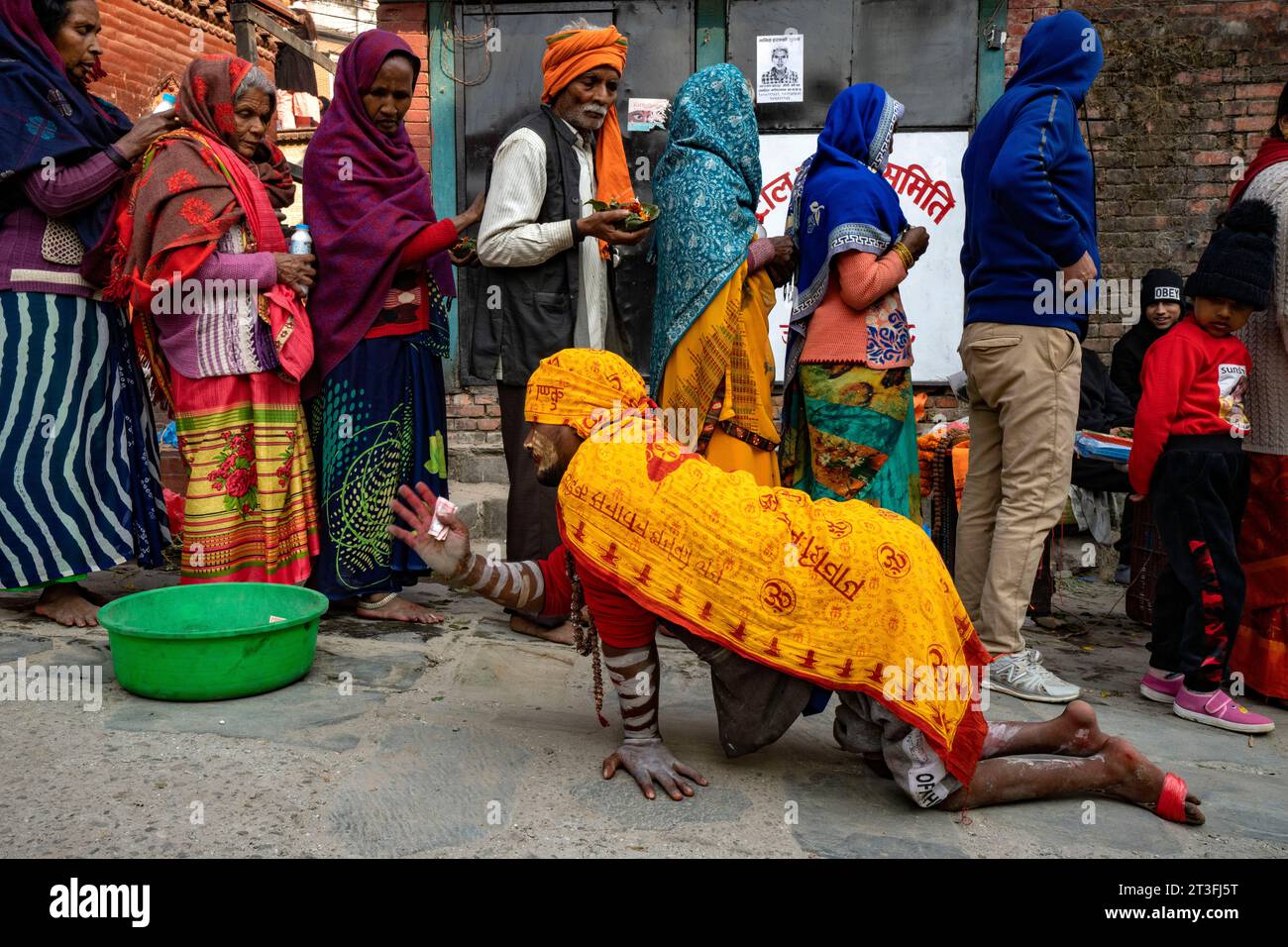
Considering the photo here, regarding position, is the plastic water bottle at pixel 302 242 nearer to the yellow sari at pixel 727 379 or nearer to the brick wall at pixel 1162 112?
the yellow sari at pixel 727 379

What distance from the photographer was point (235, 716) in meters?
2.80

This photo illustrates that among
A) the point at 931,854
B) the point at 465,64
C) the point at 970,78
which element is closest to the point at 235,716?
the point at 931,854

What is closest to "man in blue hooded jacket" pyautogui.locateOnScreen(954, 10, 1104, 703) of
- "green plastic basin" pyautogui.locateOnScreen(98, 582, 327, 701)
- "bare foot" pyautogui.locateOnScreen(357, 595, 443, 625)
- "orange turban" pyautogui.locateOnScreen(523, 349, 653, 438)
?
"orange turban" pyautogui.locateOnScreen(523, 349, 653, 438)

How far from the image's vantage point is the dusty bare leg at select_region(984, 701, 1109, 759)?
8.28ft

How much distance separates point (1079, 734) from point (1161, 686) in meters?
1.39

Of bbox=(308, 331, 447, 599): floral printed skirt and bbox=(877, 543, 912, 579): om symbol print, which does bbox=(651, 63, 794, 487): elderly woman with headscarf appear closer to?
bbox=(308, 331, 447, 599): floral printed skirt

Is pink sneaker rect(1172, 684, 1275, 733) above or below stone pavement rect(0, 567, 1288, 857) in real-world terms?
below

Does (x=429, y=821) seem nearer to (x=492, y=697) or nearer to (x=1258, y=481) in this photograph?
(x=492, y=697)

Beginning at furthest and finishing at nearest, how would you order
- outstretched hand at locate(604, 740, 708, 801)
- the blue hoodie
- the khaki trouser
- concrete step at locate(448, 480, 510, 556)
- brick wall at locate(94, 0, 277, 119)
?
1. brick wall at locate(94, 0, 277, 119)
2. concrete step at locate(448, 480, 510, 556)
3. the khaki trouser
4. the blue hoodie
5. outstretched hand at locate(604, 740, 708, 801)

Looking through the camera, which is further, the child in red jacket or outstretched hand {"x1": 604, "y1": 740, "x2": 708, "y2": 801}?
the child in red jacket

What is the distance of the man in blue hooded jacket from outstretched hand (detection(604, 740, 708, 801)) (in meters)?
1.57

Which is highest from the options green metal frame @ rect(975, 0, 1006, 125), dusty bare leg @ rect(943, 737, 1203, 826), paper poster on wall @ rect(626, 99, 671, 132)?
green metal frame @ rect(975, 0, 1006, 125)

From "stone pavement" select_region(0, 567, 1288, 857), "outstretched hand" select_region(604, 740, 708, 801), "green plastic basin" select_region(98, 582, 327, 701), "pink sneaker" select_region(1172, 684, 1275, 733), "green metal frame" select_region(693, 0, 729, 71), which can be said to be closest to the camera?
"stone pavement" select_region(0, 567, 1288, 857)

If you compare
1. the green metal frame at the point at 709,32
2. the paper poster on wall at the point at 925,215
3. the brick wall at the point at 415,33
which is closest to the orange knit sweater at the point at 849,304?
the paper poster on wall at the point at 925,215
